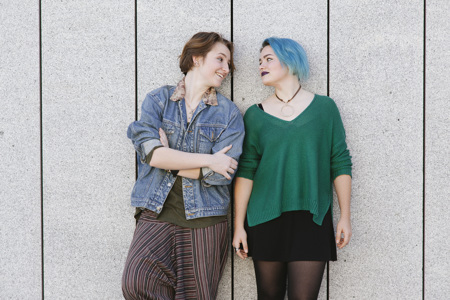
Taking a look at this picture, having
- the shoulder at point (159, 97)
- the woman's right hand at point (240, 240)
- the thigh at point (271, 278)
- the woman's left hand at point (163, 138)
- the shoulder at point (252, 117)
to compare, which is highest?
the shoulder at point (159, 97)

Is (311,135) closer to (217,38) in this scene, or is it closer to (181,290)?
(217,38)

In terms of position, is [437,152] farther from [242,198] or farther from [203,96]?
[203,96]

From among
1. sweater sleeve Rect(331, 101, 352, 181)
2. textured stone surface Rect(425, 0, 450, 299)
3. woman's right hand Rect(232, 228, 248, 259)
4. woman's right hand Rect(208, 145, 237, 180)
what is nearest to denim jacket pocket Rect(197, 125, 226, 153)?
woman's right hand Rect(208, 145, 237, 180)

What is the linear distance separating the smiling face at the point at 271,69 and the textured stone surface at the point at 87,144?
782 mm

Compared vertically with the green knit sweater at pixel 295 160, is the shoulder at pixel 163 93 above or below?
above

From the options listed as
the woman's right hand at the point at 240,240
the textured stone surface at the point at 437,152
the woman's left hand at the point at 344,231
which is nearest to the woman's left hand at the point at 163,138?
the woman's right hand at the point at 240,240

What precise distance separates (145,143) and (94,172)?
634 mm

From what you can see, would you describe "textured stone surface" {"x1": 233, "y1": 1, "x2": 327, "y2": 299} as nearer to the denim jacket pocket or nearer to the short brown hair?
the short brown hair

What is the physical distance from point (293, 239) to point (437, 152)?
1.04 meters

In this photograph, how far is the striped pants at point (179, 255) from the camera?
2.12 m

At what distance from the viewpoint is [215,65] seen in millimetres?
2271

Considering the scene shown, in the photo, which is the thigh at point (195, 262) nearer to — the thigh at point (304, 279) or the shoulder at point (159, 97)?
the thigh at point (304, 279)

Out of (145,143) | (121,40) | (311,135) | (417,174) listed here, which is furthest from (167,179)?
(417,174)

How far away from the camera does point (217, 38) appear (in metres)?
2.33
